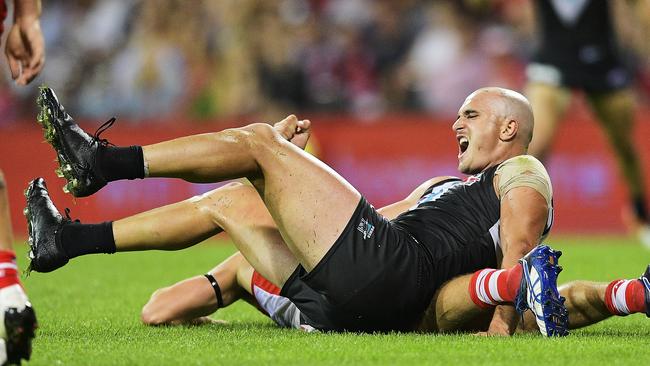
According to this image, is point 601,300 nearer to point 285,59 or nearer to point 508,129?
point 508,129

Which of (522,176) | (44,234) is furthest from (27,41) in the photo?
(522,176)

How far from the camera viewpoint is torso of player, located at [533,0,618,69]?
10125 millimetres

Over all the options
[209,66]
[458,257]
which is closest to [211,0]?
[209,66]

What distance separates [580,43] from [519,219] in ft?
19.2

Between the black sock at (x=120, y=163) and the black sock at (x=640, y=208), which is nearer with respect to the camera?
the black sock at (x=120, y=163)

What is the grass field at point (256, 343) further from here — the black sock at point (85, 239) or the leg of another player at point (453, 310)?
the black sock at point (85, 239)

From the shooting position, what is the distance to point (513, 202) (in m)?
4.86

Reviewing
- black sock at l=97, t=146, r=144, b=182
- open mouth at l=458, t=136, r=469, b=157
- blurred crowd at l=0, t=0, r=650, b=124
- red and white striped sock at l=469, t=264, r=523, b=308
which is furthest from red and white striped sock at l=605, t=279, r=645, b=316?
blurred crowd at l=0, t=0, r=650, b=124

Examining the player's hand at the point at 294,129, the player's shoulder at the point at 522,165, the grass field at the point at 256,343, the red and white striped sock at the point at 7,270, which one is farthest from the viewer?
the player's hand at the point at 294,129

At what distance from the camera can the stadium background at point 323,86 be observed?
13.0 metres

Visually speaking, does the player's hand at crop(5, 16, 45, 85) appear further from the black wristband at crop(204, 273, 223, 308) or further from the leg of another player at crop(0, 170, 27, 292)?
the black wristband at crop(204, 273, 223, 308)

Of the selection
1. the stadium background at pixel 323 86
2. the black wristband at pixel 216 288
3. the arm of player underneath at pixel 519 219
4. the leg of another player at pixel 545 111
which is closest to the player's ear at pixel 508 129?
the arm of player underneath at pixel 519 219

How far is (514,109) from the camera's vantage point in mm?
5367

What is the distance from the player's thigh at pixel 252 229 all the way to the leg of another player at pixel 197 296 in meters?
0.44
